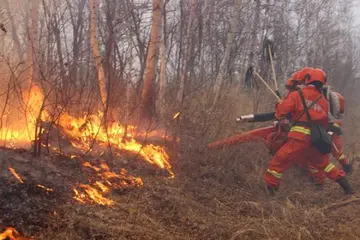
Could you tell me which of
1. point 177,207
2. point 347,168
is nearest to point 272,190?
point 177,207

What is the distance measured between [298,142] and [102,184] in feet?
10.1

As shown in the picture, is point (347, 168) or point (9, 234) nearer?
point (9, 234)

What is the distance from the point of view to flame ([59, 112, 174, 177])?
6.24 meters

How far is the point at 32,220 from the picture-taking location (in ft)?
12.5

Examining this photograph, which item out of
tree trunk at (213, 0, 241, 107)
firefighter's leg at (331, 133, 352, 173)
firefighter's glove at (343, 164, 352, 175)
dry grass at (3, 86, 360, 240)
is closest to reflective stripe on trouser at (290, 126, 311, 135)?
dry grass at (3, 86, 360, 240)

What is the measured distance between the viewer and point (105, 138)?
257 inches

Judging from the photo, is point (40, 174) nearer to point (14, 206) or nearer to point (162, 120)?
point (14, 206)

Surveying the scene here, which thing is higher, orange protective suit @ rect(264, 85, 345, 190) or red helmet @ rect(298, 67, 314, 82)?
red helmet @ rect(298, 67, 314, 82)

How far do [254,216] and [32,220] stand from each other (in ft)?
8.59

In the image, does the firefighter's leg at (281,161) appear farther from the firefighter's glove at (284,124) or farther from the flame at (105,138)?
the flame at (105,138)

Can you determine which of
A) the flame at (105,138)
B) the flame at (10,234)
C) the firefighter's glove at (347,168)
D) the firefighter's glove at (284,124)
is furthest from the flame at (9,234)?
A: the firefighter's glove at (347,168)

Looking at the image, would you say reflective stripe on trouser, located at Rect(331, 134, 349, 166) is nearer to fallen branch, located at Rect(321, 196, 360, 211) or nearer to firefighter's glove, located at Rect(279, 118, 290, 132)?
firefighter's glove, located at Rect(279, 118, 290, 132)

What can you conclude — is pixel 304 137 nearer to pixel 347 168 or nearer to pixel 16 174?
pixel 347 168

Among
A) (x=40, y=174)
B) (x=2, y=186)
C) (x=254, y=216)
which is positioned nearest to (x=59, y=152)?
(x=40, y=174)
